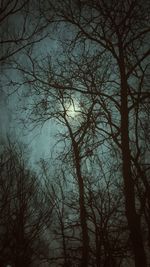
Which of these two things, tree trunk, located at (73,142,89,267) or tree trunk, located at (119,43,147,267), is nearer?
tree trunk, located at (119,43,147,267)

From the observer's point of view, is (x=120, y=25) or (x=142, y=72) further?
(x=142, y=72)

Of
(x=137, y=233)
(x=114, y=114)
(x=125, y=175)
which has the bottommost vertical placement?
(x=137, y=233)

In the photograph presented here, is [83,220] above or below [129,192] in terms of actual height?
above

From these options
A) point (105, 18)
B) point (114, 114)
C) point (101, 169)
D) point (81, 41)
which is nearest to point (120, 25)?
point (105, 18)

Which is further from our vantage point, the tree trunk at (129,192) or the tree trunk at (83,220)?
the tree trunk at (83,220)

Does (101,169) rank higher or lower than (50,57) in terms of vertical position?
lower

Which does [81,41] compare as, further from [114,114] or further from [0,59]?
[0,59]

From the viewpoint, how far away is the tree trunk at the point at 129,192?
423 inches

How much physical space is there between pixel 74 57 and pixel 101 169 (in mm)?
5153

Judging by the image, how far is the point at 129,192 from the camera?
11133mm

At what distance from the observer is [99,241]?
12.2 meters

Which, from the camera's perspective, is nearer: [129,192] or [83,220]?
[129,192]

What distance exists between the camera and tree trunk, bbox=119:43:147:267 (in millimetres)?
10742

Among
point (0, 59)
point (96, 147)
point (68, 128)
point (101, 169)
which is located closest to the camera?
point (0, 59)
